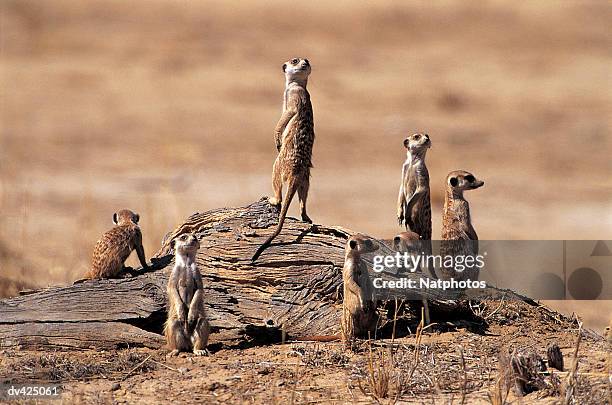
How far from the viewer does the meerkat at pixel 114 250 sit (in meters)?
9.10

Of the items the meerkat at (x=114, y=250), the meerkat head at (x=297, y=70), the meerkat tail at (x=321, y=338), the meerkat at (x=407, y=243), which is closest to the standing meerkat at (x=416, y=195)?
the meerkat at (x=407, y=243)

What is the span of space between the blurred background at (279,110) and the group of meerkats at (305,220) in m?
2.83

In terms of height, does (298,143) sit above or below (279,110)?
below

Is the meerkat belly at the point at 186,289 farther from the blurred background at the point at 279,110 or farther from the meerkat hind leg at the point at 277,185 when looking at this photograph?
the blurred background at the point at 279,110

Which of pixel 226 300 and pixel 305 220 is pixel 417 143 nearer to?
pixel 305 220

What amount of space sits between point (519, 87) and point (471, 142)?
3544 millimetres

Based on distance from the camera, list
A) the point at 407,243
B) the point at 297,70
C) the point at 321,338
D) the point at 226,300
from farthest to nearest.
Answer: the point at 297,70 < the point at 407,243 < the point at 226,300 < the point at 321,338

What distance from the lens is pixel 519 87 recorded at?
2472 cm

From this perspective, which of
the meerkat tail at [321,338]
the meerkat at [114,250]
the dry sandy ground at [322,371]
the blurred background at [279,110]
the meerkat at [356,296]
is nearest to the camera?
the dry sandy ground at [322,371]

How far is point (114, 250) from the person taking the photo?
29.9ft

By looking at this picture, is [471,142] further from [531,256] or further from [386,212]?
[531,256]

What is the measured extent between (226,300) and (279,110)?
14344 mm

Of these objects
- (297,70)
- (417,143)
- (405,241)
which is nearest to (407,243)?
(405,241)

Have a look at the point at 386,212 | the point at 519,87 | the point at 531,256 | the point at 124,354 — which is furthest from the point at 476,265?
the point at 519,87
